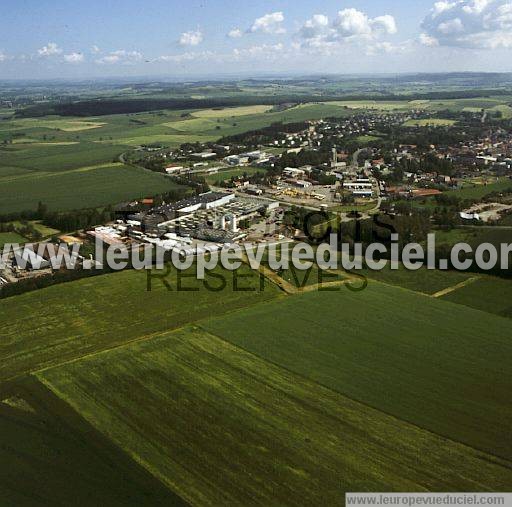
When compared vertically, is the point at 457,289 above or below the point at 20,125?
below

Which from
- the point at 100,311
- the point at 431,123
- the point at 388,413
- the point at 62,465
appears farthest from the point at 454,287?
the point at 431,123

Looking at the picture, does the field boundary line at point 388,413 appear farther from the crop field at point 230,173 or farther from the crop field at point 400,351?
the crop field at point 230,173

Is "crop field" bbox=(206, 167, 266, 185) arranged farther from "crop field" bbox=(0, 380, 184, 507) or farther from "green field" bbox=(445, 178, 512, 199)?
"crop field" bbox=(0, 380, 184, 507)

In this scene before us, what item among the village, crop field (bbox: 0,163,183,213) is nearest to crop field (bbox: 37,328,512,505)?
the village

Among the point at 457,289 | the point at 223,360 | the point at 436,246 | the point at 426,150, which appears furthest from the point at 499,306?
the point at 426,150

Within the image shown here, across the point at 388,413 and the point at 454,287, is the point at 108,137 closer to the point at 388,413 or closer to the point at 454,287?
the point at 454,287

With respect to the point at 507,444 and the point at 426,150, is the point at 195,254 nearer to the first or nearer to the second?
the point at 507,444
